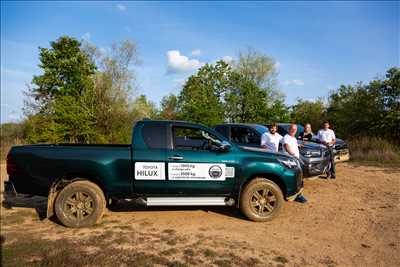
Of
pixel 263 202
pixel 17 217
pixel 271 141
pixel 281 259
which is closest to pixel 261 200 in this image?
pixel 263 202

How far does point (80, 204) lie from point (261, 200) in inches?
128

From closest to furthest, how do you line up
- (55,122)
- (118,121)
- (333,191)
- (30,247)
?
1. (30,247)
2. (333,191)
3. (55,122)
4. (118,121)

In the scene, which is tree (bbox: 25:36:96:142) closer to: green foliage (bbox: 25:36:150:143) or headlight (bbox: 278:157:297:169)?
→ green foliage (bbox: 25:36:150:143)

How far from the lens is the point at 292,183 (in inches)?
225

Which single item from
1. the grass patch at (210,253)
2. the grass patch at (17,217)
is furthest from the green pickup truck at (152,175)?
the grass patch at (210,253)

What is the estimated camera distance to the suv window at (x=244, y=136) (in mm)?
8961

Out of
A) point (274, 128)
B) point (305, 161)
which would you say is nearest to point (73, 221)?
point (274, 128)

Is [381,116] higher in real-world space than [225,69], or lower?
lower

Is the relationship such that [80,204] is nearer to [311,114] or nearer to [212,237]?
[212,237]

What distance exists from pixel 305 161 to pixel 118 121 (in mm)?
17292

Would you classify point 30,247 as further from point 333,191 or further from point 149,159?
point 333,191

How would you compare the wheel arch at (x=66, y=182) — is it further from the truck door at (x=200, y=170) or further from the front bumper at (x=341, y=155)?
the front bumper at (x=341, y=155)

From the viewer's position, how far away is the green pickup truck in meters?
5.34

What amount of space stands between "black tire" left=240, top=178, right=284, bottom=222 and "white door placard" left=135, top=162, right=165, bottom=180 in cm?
155
